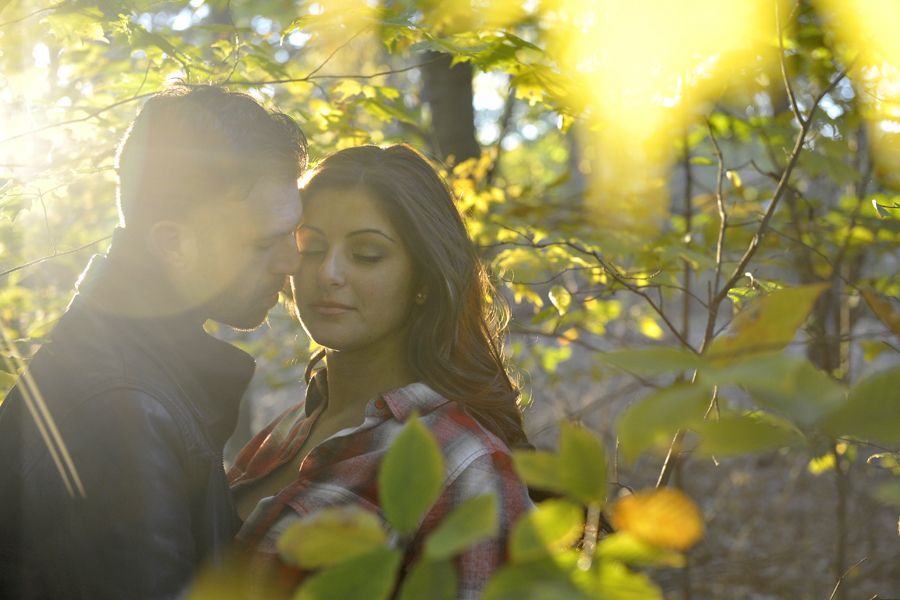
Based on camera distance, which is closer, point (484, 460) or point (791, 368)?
point (791, 368)

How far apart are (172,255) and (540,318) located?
5.12 feet

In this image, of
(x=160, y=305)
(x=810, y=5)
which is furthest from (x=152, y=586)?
(x=810, y=5)

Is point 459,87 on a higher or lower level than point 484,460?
higher

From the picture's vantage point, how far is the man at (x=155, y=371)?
137cm

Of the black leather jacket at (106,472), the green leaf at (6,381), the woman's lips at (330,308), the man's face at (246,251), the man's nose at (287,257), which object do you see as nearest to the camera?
the black leather jacket at (106,472)

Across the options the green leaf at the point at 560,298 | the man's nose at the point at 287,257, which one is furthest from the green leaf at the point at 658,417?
the green leaf at the point at 560,298

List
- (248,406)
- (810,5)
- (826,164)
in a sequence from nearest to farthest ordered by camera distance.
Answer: (810,5) → (826,164) → (248,406)

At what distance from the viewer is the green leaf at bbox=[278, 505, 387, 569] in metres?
0.60

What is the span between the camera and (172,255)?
1.79 metres

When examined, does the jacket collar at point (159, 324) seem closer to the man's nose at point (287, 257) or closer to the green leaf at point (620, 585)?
the man's nose at point (287, 257)

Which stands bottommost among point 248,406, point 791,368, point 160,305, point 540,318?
point 248,406

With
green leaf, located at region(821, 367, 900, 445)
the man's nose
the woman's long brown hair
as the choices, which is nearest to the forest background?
green leaf, located at region(821, 367, 900, 445)

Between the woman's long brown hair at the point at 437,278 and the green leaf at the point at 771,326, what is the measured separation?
1590mm

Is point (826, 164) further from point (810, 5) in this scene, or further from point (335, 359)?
point (335, 359)
